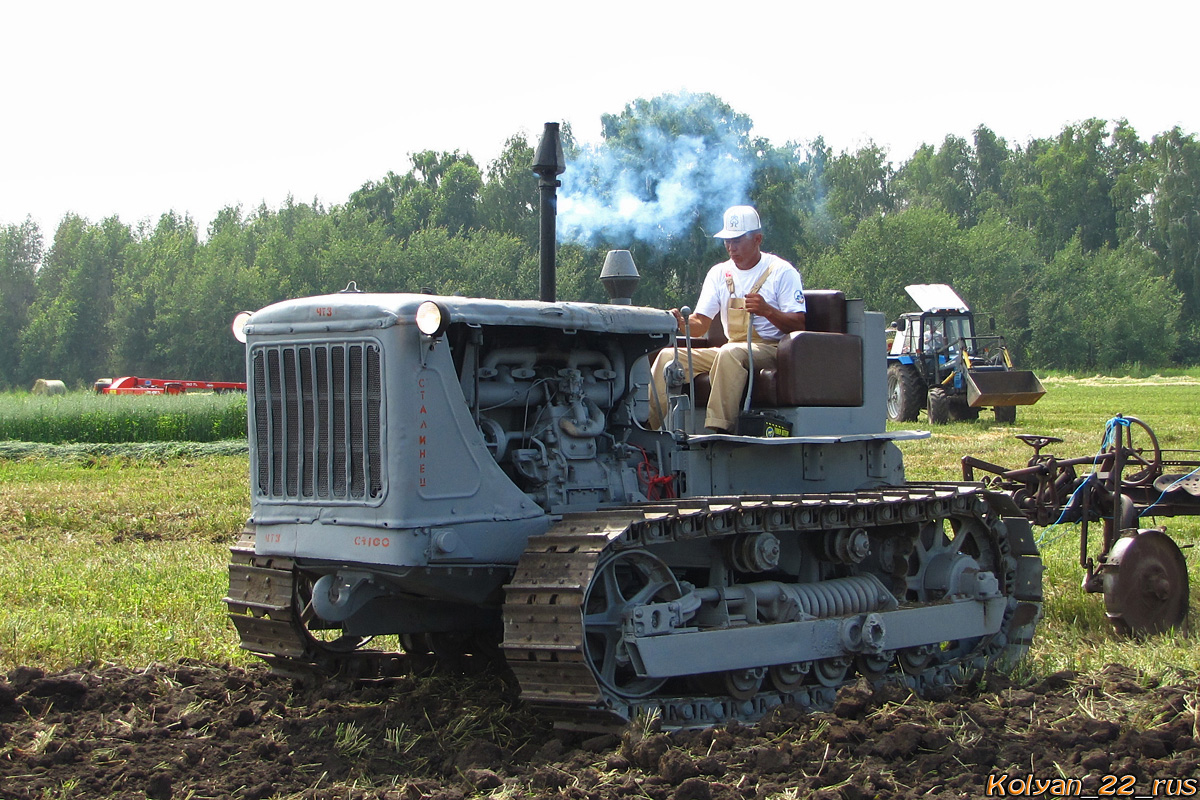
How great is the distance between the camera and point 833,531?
705 centimetres

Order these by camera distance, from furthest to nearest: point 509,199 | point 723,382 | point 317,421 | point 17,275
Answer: point 17,275, point 509,199, point 723,382, point 317,421

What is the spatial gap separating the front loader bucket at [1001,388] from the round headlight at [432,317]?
2071 centimetres

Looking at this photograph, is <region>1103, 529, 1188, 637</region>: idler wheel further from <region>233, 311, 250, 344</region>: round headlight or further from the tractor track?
<region>233, 311, 250, 344</region>: round headlight

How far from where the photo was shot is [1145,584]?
8.30 metres

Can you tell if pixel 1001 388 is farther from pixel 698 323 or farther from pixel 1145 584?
pixel 698 323

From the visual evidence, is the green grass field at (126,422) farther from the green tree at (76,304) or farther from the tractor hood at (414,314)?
the green tree at (76,304)

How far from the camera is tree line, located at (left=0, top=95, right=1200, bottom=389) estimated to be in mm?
57156

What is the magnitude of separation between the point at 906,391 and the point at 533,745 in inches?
899

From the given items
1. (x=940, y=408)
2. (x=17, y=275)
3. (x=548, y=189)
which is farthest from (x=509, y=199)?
(x=548, y=189)

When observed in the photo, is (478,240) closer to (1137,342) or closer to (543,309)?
(1137,342)

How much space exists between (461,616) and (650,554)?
4.45 ft

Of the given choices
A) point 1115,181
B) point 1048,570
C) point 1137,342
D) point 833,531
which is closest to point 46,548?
point 833,531

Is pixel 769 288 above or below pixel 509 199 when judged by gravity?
below

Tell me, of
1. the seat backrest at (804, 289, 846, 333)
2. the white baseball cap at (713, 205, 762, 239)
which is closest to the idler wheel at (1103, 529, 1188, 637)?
the seat backrest at (804, 289, 846, 333)
